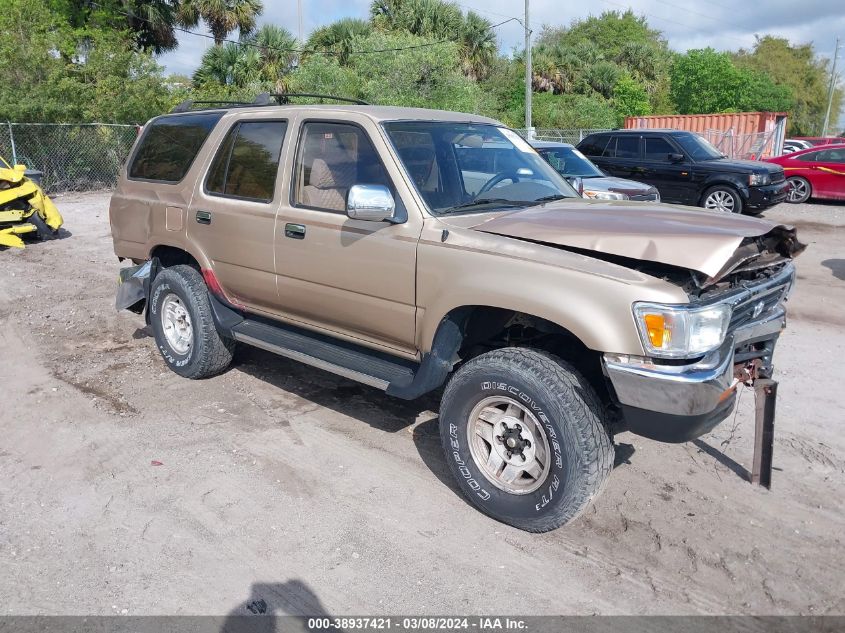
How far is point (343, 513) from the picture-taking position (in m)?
3.87

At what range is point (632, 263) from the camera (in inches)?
134

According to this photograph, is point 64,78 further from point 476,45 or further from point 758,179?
point 476,45

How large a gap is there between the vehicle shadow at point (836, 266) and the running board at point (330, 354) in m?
7.55

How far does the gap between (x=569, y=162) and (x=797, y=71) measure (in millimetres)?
70755

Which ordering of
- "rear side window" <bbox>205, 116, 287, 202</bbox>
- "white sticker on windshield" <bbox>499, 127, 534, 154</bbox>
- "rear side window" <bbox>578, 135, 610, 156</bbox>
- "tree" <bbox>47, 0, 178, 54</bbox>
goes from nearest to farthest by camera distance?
1. "rear side window" <bbox>205, 116, 287, 202</bbox>
2. "white sticker on windshield" <bbox>499, 127, 534, 154</bbox>
3. "rear side window" <bbox>578, 135, 610, 156</bbox>
4. "tree" <bbox>47, 0, 178, 54</bbox>

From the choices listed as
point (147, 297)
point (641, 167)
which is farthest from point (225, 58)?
point (147, 297)

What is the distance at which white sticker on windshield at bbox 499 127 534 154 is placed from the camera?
5047mm

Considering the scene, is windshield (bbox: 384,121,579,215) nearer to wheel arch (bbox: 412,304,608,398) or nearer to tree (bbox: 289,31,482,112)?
wheel arch (bbox: 412,304,608,398)

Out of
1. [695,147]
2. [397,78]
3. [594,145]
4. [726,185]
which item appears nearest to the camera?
[726,185]

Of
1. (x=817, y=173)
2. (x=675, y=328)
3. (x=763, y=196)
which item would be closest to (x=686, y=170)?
(x=763, y=196)

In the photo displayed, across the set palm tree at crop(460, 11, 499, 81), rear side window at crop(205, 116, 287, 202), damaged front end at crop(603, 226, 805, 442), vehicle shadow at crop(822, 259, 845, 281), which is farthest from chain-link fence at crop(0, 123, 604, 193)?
palm tree at crop(460, 11, 499, 81)

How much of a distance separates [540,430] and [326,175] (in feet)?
7.05

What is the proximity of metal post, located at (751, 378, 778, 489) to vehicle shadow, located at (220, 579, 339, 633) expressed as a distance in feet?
8.29

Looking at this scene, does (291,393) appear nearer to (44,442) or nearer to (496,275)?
(44,442)
